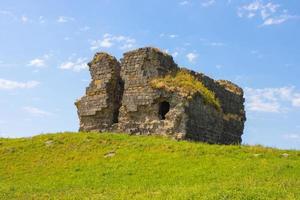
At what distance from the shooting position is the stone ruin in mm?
27422

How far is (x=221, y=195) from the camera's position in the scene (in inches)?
510

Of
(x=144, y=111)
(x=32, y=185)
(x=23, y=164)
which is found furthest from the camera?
(x=144, y=111)

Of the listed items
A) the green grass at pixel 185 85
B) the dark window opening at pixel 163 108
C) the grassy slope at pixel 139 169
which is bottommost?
the grassy slope at pixel 139 169

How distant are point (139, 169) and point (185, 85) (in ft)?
29.4

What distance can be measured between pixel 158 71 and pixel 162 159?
8872mm

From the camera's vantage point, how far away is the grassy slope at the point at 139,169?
14562mm

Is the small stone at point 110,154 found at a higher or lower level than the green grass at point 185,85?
lower

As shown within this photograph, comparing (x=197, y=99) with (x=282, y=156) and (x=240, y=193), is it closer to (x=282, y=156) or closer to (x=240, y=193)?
(x=282, y=156)

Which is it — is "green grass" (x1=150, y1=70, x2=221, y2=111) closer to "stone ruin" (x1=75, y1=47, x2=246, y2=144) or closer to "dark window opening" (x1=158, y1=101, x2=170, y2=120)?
"stone ruin" (x1=75, y1=47, x2=246, y2=144)

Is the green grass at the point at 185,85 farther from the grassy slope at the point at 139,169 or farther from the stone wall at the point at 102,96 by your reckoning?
the stone wall at the point at 102,96

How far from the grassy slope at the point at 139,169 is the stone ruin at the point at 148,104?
2.13 m

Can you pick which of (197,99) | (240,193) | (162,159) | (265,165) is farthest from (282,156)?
(240,193)

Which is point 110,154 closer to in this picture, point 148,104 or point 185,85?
point 148,104

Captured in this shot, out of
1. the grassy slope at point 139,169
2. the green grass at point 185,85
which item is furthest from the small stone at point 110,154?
the green grass at point 185,85
